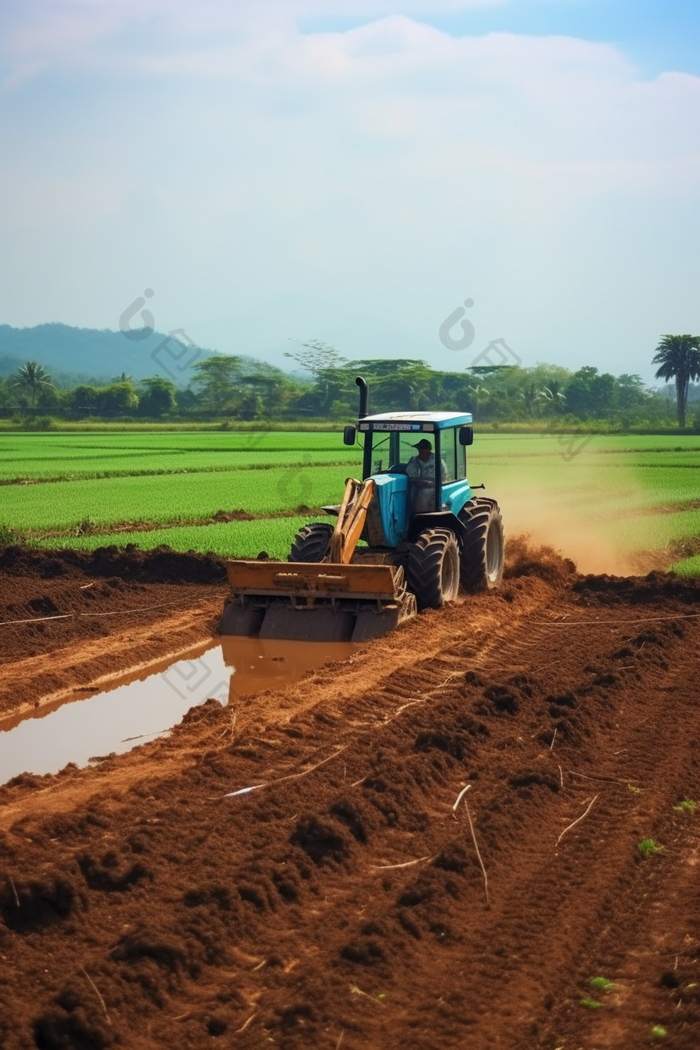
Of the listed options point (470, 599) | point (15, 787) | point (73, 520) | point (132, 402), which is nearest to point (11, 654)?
point (15, 787)

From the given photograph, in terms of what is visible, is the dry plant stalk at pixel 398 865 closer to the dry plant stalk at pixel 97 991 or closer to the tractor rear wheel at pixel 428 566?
the dry plant stalk at pixel 97 991

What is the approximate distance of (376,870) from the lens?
676cm

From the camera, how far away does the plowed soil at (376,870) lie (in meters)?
5.19

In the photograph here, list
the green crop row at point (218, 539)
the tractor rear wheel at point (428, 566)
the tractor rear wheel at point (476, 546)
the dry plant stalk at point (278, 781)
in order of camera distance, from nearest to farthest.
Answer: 1. the dry plant stalk at point (278, 781)
2. the tractor rear wheel at point (428, 566)
3. the tractor rear wheel at point (476, 546)
4. the green crop row at point (218, 539)

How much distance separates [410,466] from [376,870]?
8710mm

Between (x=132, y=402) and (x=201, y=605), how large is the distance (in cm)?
6850

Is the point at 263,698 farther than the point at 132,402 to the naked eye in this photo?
No

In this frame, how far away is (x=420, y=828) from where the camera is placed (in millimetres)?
7387

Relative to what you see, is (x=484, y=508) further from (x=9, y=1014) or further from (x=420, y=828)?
(x=9, y=1014)

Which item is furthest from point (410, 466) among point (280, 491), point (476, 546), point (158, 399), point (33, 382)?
point (33, 382)

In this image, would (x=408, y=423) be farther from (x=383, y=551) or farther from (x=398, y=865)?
(x=398, y=865)

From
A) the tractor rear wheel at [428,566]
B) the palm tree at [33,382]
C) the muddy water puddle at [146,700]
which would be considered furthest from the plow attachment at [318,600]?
the palm tree at [33,382]

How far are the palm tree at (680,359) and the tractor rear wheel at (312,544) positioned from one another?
7249 cm

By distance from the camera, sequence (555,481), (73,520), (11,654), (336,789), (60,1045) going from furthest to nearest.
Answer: (555,481), (73,520), (11,654), (336,789), (60,1045)
